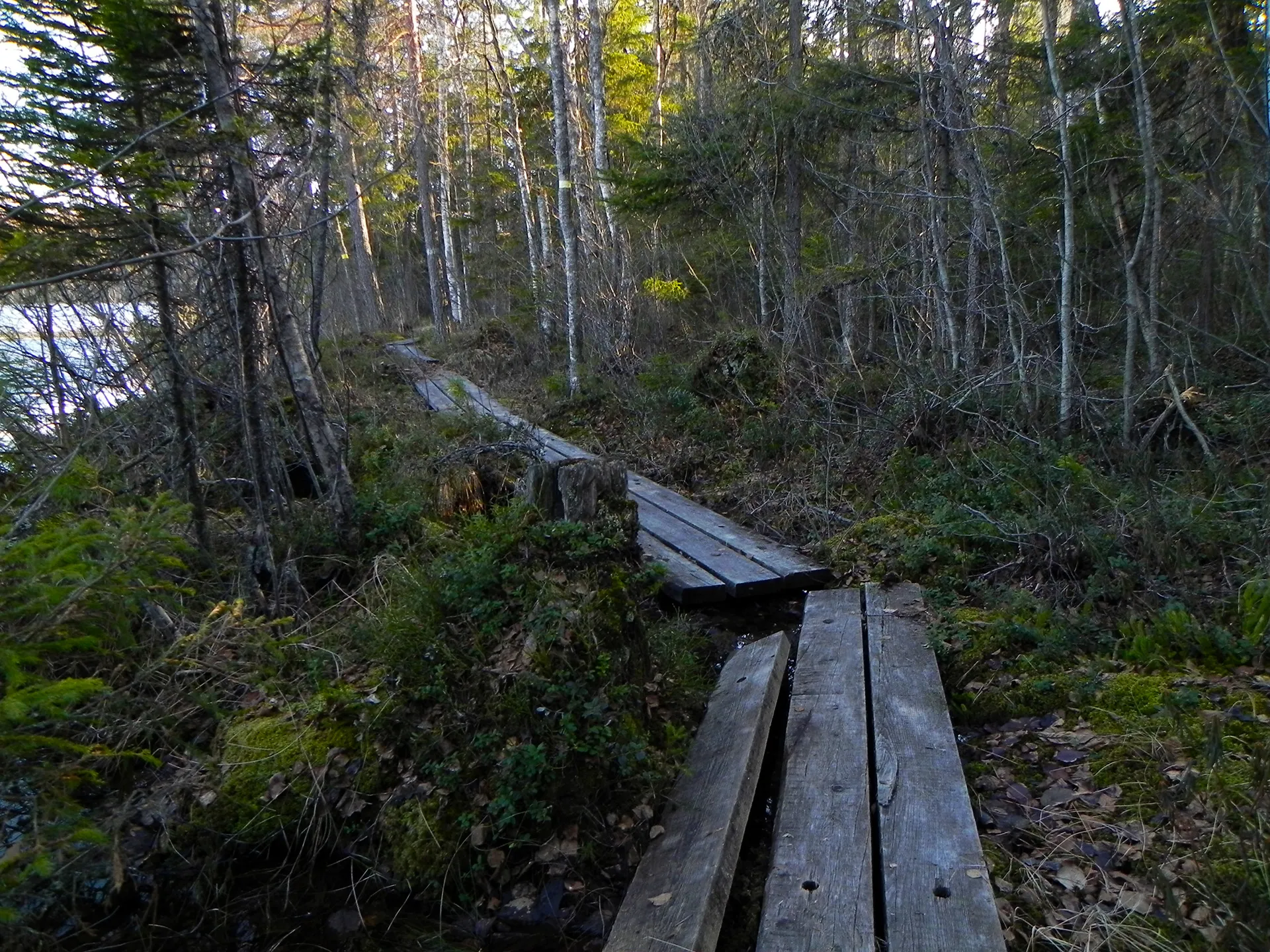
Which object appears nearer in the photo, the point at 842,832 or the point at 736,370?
the point at 842,832

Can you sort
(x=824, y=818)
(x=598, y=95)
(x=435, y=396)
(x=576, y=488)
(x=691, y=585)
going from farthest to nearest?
(x=598, y=95) < (x=435, y=396) < (x=691, y=585) < (x=576, y=488) < (x=824, y=818)

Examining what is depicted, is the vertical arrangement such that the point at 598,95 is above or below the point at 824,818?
above

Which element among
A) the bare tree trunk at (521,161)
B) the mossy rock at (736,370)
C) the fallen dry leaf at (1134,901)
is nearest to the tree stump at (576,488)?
the fallen dry leaf at (1134,901)

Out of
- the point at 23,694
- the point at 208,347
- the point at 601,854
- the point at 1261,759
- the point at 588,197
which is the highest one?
the point at 588,197

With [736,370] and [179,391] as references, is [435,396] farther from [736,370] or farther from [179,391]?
[179,391]

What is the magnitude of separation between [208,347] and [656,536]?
12.6ft

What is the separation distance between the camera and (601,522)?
4.52 m

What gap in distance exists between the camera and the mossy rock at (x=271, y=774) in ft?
12.4

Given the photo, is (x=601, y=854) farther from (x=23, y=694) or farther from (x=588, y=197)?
(x=588, y=197)

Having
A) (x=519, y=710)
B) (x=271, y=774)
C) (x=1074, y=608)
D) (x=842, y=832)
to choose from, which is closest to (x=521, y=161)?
(x=1074, y=608)

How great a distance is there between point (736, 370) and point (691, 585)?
16.5ft

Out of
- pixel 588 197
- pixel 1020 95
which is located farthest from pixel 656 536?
pixel 588 197

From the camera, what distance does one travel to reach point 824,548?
254 inches

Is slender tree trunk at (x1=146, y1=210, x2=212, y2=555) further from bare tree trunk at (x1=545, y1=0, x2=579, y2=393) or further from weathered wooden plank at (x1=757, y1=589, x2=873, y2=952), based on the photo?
bare tree trunk at (x1=545, y1=0, x2=579, y2=393)
